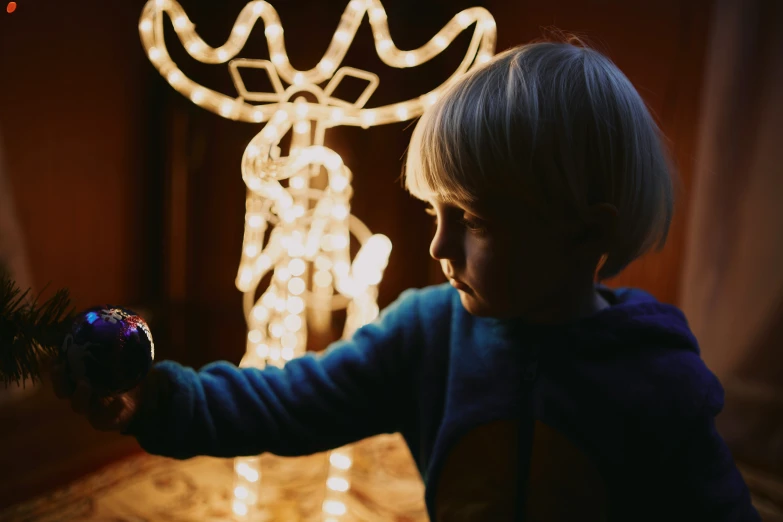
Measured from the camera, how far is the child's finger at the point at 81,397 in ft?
1.74

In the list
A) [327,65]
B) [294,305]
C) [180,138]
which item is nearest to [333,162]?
[327,65]

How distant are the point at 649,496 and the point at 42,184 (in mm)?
1197

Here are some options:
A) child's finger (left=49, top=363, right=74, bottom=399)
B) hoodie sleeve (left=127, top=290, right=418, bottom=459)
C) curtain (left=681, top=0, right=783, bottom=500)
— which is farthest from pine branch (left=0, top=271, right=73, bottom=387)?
curtain (left=681, top=0, right=783, bottom=500)

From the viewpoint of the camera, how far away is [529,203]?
0.60 meters

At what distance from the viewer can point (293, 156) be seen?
0.92 meters

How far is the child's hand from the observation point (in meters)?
0.53

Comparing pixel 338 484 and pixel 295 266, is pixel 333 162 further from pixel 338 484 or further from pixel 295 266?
pixel 338 484

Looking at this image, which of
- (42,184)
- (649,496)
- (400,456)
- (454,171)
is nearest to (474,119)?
(454,171)

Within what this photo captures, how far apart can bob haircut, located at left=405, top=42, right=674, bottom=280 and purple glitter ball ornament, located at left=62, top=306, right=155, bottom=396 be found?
0.32m

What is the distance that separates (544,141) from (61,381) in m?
0.49

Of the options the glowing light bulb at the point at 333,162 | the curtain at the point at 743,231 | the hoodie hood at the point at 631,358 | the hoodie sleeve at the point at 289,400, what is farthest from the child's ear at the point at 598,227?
the curtain at the point at 743,231

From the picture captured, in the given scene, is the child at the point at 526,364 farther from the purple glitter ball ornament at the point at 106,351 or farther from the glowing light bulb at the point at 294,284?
the glowing light bulb at the point at 294,284

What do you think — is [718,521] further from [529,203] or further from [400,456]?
[400,456]

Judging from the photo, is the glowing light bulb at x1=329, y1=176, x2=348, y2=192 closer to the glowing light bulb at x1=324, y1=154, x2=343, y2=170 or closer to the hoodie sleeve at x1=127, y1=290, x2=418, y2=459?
the glowing light bulb at x1=324, y1=154, x2=343, y2=170
